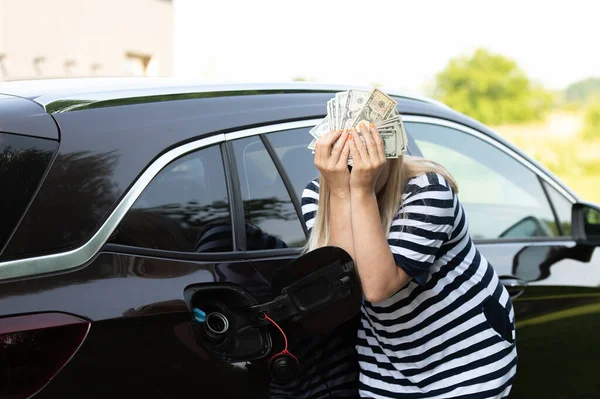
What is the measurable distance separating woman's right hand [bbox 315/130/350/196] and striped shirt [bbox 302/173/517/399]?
19 centimetres

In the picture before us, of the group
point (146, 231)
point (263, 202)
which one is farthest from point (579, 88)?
point (146, 231)

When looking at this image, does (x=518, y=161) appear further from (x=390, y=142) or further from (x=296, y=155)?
(x=390, y=142)

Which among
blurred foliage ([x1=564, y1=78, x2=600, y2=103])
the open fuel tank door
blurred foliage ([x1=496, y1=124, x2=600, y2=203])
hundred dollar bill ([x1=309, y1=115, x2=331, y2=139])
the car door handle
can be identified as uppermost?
hundred dollar bill ([x1=309, y1=115, x2=331, y2=139])

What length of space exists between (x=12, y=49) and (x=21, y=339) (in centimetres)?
1396

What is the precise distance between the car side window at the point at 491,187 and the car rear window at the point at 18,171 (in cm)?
160

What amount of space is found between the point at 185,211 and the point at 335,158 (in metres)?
0.45

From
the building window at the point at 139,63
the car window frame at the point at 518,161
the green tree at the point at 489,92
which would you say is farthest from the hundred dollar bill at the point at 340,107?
the green tree at the point at 489,92

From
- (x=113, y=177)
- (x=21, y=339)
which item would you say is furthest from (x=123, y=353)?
(x=113, y=177)

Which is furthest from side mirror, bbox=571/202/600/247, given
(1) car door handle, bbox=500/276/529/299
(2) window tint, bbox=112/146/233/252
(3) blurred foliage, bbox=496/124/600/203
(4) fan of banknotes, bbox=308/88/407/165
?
(3) blurred foliage, bbox=496/124/600/203

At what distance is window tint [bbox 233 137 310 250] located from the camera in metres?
2.31

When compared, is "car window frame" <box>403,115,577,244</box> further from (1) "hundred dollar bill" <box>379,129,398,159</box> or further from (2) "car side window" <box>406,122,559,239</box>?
(1) "hundred dollar bill" <box>379,129,398,159</box>


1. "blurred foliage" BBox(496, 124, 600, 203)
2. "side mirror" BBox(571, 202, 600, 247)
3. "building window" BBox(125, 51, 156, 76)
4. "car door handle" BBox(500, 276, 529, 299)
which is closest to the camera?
"car door handle" BBox(500, 276, 529, 299)

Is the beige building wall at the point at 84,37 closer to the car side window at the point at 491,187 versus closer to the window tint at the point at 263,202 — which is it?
the car side window at the point at 491,187

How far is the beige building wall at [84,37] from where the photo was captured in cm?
1475
